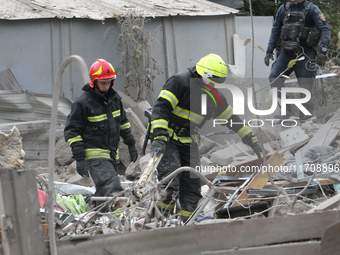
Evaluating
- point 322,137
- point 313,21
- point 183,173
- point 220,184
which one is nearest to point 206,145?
point 322,137

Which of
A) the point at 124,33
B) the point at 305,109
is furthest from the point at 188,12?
the point at 305,109

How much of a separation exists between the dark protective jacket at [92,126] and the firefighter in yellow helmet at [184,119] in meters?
0.68

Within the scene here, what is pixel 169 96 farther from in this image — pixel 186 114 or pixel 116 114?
pixel 116 114

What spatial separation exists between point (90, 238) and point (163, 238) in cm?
31

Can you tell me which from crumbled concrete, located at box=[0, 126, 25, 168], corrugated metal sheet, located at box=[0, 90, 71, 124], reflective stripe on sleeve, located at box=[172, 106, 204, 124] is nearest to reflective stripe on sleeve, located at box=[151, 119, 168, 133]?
reflective stripe on sleeve, located at box=[172, 106, 204, 124]

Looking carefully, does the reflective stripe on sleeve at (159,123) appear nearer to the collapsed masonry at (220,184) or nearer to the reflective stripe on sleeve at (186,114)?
the reflective stripe on sleeve at (186,114)

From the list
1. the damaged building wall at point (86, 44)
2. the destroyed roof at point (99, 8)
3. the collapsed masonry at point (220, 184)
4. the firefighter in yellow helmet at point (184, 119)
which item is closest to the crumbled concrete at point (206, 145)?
the collapsed masonry at point (220, 184)

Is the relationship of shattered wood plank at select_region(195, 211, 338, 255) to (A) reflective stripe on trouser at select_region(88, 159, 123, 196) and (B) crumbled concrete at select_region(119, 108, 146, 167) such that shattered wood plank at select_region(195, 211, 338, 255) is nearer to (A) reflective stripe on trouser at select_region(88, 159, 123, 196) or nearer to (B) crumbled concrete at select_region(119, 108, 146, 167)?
(A) reflective stripe on trouser at select_region(88, 159, 123, 196)

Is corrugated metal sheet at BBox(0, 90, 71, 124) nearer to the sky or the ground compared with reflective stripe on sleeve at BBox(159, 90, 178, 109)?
nearer to the ground

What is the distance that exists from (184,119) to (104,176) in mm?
1006

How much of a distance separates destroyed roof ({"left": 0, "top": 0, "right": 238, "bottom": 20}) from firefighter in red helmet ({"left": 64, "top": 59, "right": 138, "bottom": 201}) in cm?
394

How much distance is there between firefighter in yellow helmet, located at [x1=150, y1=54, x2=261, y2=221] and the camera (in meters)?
3.97

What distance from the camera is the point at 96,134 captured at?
4.41 m

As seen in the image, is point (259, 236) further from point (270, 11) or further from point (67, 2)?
point (270, 11)
